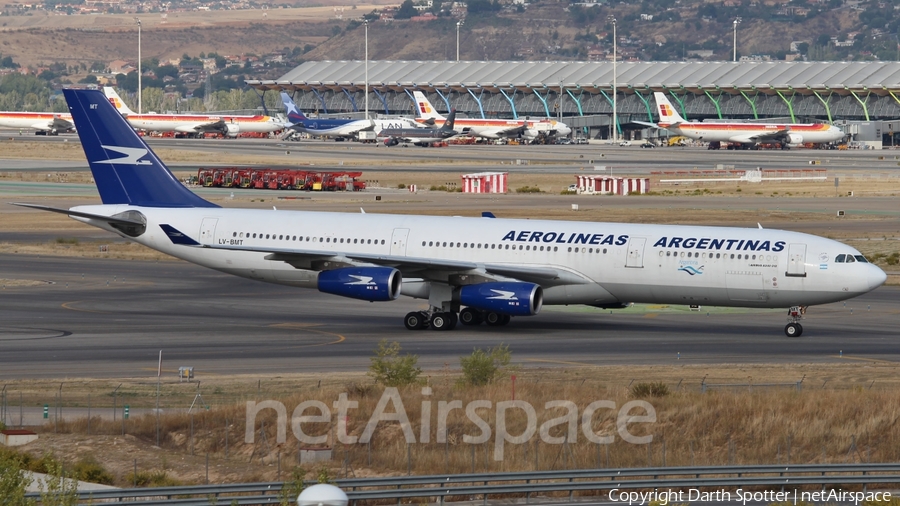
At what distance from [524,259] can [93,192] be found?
67441 mm

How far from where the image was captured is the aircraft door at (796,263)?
4628cm

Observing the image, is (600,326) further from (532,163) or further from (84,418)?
(532,163)

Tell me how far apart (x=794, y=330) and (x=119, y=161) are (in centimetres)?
2824

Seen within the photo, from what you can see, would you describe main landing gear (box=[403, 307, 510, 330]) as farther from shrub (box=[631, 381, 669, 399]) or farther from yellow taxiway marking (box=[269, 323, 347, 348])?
shrub (box=[631, 381, 669, 399])

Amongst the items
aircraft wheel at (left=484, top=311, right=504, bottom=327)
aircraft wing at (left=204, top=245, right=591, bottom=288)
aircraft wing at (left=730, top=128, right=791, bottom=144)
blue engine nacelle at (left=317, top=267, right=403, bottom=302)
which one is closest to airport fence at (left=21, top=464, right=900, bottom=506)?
blue engine nacelle at (left=317, top=267, right=403, bottom=302)

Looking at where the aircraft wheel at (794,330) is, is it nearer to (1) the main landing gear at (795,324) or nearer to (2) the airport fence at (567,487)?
(1) the main landing gear at (795,324)

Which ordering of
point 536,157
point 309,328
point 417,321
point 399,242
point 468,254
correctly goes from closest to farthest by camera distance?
point 417,321, point 468,254, point 309,328, point 399,242, point 536,157

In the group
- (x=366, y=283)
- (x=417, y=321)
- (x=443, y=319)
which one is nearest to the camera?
(x=366, y=283)

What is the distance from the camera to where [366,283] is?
48.0 meters

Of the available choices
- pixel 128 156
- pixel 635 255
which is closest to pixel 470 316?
pixel 635 255

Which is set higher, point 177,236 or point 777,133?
point 777,133

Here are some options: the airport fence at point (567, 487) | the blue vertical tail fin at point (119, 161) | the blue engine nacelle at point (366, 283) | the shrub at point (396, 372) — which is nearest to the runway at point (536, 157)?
the blue vertical tail fin at point (119, 161)

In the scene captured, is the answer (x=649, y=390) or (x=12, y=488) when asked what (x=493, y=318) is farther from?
(x=12, y=488)

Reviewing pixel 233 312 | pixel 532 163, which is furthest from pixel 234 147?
pixel 233 312
